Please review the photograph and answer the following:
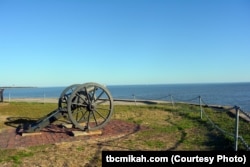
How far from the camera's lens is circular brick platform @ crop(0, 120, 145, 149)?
9734 millimetres

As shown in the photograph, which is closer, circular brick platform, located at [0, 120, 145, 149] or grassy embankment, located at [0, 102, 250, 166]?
grassy embankment, located at [0, 102, 250, 166]

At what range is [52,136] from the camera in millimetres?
10672

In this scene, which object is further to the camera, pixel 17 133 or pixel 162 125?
pixel 162 125

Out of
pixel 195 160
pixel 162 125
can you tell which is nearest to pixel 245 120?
pixel 162 125

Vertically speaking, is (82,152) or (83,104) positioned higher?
(83,104)

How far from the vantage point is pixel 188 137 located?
9953 millimetres

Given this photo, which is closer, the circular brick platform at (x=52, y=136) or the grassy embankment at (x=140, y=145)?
the grassy embankment at (x=140, y=145)

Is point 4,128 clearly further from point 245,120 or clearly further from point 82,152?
point 245,120

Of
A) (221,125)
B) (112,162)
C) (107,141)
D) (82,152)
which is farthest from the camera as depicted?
(221,125)

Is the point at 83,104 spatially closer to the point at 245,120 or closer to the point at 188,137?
the point at 188,137

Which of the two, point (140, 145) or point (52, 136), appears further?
point (52, 136)

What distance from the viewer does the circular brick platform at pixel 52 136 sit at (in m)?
9.73

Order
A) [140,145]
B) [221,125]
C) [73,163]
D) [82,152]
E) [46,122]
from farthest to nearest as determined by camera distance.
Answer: [221,125]
[46,122]
[140,145]
[82,152]
[73,163]

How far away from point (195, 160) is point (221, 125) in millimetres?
6304
